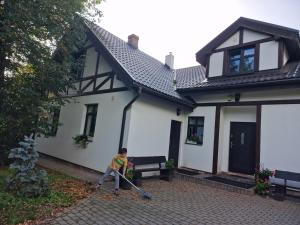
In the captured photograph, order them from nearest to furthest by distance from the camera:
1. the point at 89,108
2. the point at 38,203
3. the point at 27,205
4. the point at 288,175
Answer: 1. the point at 27,205
2. the point at 38,203
3. the point at 288,175
4. the point at 89,108

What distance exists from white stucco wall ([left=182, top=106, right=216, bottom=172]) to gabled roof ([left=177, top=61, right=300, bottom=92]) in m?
1.08

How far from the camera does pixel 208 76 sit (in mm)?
11711

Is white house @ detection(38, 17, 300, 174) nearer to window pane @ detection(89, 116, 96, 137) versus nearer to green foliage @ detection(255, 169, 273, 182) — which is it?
window pane @ detection(89, 116, 96, 137)

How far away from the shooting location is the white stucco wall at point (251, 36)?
10.3m

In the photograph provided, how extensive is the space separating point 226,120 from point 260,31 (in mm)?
4278

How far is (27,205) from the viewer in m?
4.88

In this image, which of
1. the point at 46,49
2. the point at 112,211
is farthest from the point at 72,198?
the point at 46,49

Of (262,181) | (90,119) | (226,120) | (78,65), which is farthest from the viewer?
(226,120)

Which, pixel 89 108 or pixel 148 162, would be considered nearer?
pixel 148 162

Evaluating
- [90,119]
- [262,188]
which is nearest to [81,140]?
[90,119]

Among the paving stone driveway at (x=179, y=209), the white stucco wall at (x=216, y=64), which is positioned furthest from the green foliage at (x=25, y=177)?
the white stucco wall at (x=216, y=64)

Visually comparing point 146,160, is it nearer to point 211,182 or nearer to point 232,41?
point 211,182

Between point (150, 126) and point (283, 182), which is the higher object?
point (150, 126)

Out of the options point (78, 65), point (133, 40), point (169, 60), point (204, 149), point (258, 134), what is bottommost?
point (204, 149)
